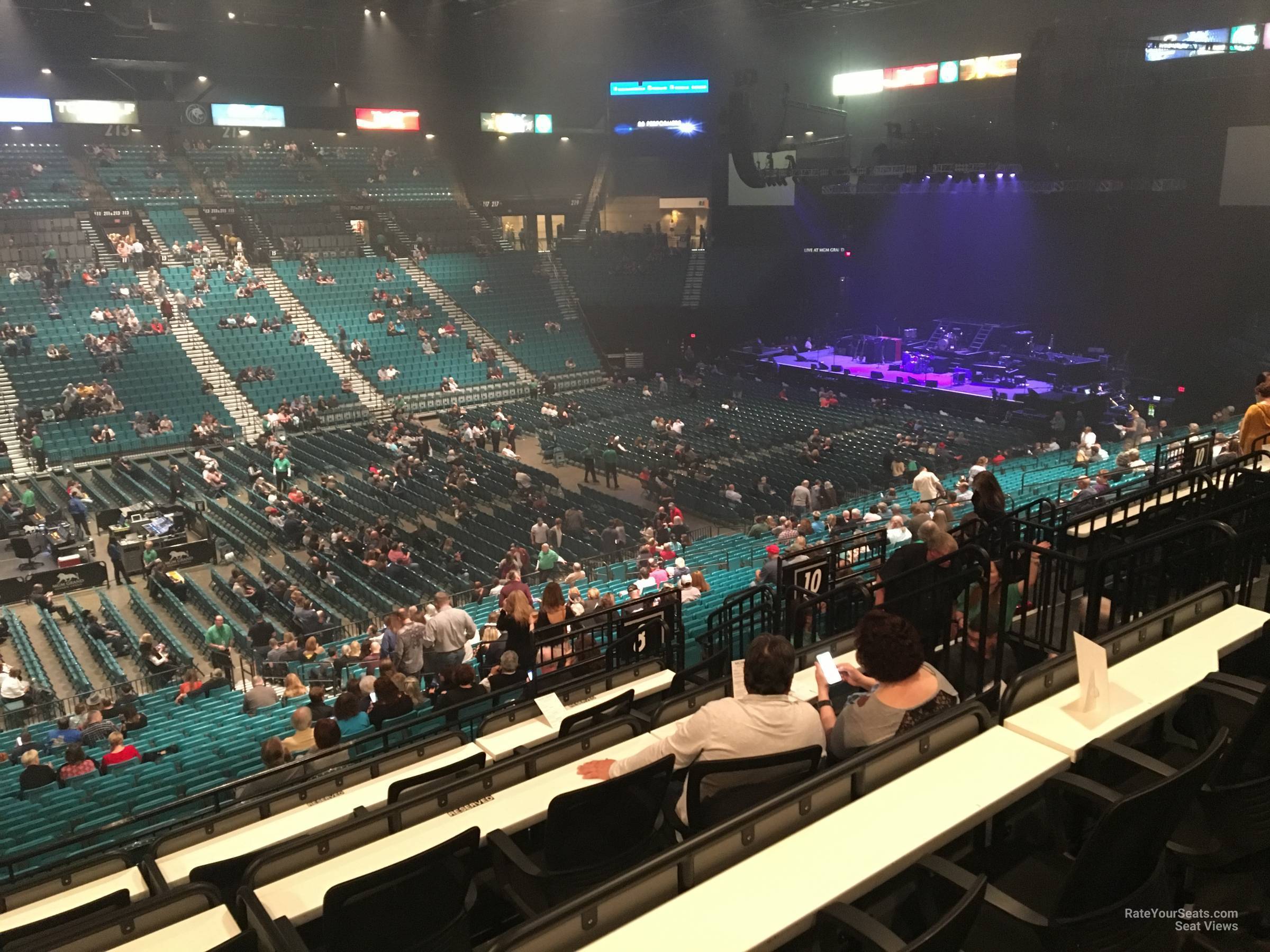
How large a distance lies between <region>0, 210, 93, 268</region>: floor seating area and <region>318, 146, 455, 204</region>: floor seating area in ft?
30.6

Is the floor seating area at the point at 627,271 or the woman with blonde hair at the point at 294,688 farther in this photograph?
the floor seating area at the point at 627,271

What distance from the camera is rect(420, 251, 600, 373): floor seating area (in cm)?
3045

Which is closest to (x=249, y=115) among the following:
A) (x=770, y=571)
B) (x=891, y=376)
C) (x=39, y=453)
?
(x=39, y=453)

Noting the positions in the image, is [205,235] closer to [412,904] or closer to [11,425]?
[11,425]

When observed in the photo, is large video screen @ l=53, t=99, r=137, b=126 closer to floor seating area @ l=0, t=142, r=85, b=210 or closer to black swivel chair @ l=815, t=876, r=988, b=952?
floor seating area @ l=0, t=142, r=85, b=210

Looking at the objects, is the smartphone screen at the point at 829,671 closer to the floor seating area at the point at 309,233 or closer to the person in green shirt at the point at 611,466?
the person in green shirt at the point at 611,466

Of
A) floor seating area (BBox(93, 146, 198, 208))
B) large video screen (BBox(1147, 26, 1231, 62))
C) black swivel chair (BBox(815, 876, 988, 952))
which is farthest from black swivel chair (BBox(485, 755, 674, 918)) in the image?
floor seating area (BBox(93, 146, 198, 208))

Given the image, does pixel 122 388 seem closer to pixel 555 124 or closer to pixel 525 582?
pixel 525 582

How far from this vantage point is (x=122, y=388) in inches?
901

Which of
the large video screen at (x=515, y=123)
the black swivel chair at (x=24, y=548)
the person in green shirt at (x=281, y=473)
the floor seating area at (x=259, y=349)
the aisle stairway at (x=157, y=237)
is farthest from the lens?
the large video screen at (x=515, y=123)

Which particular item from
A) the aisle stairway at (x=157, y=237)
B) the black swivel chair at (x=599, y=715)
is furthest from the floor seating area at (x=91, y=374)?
the black swivel chair at (x=599, y=715)

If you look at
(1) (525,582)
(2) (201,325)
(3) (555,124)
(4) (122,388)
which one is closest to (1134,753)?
(1) (525,582)

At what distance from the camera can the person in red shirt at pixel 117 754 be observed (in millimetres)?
8430

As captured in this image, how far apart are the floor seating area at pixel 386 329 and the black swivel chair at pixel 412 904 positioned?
24.4 meters
